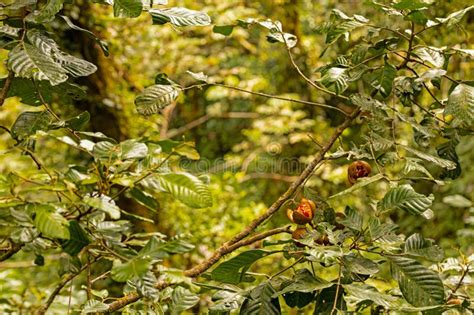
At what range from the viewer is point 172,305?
2.53 ft

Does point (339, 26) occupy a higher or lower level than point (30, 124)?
higher

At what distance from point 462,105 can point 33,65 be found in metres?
0.53

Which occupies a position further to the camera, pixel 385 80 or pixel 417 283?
pixel 385 80

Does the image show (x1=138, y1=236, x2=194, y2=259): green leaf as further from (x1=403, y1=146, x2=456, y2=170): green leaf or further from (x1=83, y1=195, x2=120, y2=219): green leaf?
(x1=403, y1=146, x2=456, y2=170): green leaf

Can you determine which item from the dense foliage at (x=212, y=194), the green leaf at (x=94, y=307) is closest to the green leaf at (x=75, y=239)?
the dense foliage at (x=212, y=194)

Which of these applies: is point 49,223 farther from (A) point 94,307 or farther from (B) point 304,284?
(B) point 304,284

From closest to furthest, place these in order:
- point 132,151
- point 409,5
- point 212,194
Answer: point 132,151, point 409,5, point 212,194

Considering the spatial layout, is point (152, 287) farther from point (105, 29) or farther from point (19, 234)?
point (105, 29)

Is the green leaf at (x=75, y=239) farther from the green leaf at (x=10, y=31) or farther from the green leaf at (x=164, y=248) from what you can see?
the green leaf at (x=10, y=31)

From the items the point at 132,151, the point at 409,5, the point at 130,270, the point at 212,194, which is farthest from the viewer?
the point at 212,194

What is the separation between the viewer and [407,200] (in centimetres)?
79

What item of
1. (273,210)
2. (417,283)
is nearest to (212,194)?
(273,210)

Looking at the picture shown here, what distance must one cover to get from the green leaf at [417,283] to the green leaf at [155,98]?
361 mm

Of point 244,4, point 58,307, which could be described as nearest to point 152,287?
point 58,307
